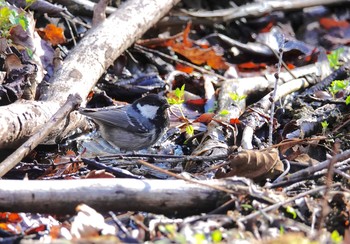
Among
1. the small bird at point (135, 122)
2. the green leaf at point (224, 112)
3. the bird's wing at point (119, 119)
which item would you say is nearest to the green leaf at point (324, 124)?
the green leaf at point (224, 112)

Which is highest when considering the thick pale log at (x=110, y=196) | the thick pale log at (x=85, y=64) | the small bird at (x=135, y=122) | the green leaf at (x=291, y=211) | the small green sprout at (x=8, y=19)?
the small green sprout at (x=8, y=19)

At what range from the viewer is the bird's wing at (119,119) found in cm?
540

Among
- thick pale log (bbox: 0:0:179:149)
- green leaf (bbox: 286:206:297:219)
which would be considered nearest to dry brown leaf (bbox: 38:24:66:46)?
thick pale log (bbox: 0:0:179:149)

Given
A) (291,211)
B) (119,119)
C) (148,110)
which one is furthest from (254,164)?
(119,119)

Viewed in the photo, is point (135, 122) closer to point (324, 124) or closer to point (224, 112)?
point (224, 112)

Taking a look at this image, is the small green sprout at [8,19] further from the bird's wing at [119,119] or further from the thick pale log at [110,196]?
the thick pale log at [110,196]

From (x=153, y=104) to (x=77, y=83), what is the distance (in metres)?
0.65

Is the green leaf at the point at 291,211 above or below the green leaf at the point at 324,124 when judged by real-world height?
above

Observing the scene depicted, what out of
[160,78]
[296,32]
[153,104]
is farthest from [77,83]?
[296,32]

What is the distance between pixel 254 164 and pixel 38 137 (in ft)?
4.51

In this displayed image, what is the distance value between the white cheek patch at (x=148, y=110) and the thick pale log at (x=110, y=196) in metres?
2.19

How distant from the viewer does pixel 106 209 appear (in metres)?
3.34

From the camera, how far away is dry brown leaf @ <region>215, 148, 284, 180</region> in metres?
3.78

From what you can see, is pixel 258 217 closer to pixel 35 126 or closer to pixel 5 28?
pixel 35 126
